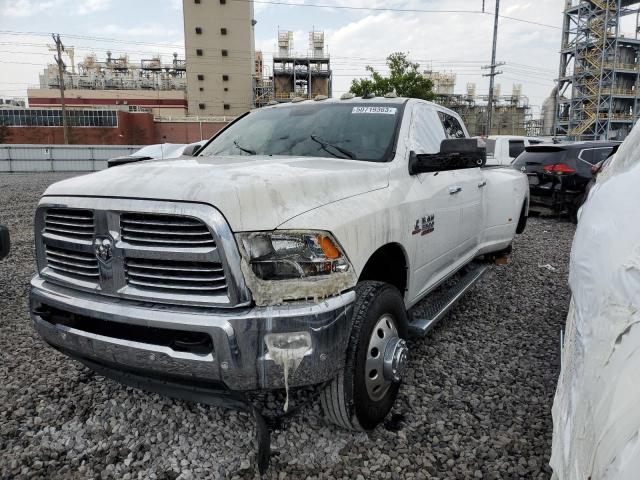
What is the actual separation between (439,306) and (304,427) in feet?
4.45

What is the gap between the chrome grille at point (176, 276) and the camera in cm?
203

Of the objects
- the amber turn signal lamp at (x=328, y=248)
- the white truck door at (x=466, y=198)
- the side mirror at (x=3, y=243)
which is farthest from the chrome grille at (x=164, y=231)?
the side mirror at (x=3, y=243)

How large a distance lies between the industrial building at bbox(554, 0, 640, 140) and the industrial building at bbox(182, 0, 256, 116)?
131 feet

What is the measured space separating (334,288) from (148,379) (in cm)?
99

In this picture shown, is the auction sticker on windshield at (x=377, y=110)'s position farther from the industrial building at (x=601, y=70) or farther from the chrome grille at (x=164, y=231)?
the industrial building at (x=601, y=70)

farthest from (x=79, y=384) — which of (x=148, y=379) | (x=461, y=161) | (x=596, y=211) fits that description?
(x=596, y=211)

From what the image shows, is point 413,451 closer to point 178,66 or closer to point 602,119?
point 602,119

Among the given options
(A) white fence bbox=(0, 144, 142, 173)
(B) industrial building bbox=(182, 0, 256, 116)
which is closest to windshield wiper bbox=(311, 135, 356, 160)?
(A) white fence bbox=(0, 144, 142, 173)

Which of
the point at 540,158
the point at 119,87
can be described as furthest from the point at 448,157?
the point at 119,87

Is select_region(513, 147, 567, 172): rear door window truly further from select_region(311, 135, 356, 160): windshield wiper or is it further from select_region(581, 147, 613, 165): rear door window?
select_region(311, 135, 356, 160): windshield wiper

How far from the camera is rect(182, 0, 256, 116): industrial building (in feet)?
195

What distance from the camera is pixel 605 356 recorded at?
1.39 meters

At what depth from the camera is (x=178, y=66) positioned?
251 feet

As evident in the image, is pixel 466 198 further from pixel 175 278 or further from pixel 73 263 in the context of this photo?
pixel 73 263
